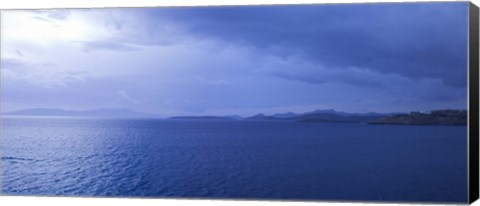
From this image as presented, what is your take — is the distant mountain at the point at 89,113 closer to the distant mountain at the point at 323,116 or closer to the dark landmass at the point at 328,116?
the dark landmass at the point at 328,116

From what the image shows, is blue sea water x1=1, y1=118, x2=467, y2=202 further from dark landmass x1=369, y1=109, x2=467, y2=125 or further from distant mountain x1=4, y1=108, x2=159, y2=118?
distant mountain x1=4, y1=108, x2=159, y2=118

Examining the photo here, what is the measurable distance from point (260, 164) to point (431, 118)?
4.41m

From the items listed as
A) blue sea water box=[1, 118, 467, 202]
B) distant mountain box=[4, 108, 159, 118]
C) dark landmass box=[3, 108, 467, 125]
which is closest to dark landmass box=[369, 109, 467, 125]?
dark landmass box=[3, 108, 467, 125]

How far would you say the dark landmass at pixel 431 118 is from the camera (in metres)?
9.02

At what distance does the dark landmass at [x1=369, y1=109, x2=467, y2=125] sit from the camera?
902 cm

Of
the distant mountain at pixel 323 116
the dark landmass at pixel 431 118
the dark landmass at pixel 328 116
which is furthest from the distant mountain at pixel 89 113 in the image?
the dark landmass at pixel 431 118

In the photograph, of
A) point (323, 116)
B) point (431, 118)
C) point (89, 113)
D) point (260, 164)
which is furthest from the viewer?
point (260, 164)

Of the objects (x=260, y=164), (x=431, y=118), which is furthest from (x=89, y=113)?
(x=431, y=118)

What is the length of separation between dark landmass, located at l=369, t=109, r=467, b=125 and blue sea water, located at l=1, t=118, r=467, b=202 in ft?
0.46

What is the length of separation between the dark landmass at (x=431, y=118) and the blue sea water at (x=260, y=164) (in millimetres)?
141

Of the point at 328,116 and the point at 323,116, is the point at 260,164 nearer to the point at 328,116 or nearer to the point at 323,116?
the point at 323,116

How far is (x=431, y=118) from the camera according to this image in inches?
386

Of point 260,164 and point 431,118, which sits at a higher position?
point 431,118

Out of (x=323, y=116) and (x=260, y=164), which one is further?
(x=260, y=164)
